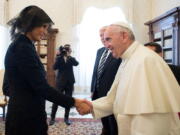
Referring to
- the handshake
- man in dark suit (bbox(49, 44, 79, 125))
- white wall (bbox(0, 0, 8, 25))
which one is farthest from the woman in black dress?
white wall (bbox(0, 0, 8, 25))

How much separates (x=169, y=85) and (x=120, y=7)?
549 centimetres

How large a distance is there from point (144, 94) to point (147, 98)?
28mm

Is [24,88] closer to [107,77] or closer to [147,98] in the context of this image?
[147,98]

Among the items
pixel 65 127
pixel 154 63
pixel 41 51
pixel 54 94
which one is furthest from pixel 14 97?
pixel 41 51

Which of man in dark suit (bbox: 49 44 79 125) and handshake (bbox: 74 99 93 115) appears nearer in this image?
handshake (bbox: 74 99 93 115)

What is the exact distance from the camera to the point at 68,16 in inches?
277

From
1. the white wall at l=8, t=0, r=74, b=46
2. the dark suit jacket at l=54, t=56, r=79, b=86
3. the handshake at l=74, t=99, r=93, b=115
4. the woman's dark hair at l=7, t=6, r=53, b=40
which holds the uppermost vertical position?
the white wall at l=8, t=0, r=74, b=46

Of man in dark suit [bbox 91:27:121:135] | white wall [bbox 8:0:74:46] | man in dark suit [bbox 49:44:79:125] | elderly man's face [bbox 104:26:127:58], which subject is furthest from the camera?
white wall [bbox 8:0:74:46]

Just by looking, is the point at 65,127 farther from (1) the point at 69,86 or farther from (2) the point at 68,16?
(2) the point at 68,16

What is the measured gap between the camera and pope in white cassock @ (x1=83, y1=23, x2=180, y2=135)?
1456 millimetres

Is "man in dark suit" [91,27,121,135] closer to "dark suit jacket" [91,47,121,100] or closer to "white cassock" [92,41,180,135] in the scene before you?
"dark suit jacket" [91,47,121,100]

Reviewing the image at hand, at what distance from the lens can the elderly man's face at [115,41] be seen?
5.56 ft

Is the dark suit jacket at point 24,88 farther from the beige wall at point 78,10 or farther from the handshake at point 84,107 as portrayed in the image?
the beige wall at point 78,10

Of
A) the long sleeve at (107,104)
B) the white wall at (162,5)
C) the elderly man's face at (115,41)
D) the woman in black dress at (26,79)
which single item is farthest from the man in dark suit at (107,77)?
the white wall at (162,5)
